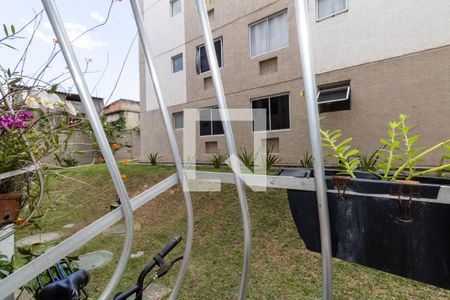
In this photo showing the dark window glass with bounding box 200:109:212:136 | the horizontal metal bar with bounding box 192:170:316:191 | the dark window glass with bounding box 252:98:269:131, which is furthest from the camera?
the dark window glass with bounding box 200:109:212:136

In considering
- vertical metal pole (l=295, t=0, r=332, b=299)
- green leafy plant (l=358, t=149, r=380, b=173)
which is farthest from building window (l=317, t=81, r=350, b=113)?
vertical metal pole (l=295, t=0, r=332, b=299)

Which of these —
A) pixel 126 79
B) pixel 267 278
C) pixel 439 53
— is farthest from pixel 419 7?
pixel 126 79

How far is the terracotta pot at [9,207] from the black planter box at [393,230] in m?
0.92

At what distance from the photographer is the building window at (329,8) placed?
4.35 meters

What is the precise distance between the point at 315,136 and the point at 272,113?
5021 mm

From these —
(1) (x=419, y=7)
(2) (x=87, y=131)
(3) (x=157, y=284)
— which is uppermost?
(1) (x=419, y=7)

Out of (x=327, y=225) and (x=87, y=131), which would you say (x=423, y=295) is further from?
(x=87, y=131)

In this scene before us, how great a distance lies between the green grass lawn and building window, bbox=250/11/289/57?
3430 millimetres

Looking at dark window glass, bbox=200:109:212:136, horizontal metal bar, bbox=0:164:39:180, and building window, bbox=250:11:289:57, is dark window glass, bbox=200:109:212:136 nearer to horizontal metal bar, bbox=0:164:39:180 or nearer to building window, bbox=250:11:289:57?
building window, bbox=250:11:289:57

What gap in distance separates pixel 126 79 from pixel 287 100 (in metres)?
4.64

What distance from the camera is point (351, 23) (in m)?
4.25

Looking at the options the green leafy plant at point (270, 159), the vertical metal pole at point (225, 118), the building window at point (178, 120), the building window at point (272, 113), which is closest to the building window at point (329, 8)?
the building window at point (272, 113)

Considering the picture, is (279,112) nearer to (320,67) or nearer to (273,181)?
(320,67)

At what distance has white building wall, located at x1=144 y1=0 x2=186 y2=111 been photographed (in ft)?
23.2
